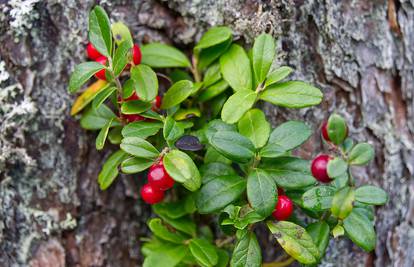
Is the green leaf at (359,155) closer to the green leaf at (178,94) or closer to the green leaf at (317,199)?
the green leaf at (317,199)

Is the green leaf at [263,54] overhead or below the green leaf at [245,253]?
overhead

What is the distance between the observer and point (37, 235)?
2721 mm

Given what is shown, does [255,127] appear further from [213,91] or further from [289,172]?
[213,91]

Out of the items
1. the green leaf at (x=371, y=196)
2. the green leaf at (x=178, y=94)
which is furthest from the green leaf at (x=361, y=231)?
the green leaf at (x=178, y=94)

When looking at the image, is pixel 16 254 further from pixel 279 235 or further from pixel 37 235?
pixel 279 235

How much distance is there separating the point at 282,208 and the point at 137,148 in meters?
0.64

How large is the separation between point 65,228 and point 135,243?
1.27ft

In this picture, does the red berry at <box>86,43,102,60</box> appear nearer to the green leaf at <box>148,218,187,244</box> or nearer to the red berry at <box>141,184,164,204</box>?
the red berry at <box>141,184,164,204</box>

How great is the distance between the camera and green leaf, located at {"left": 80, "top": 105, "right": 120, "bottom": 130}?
8.20 feet

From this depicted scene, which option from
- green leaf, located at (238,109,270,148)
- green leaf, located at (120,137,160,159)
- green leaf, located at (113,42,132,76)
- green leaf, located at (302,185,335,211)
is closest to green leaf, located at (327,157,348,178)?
green leaf, located at (302,185,335,211)

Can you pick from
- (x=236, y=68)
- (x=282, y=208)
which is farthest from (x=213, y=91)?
(x=282, y=208)

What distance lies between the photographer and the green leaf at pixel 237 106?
2123 millimetres

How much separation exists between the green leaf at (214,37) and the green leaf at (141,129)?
457mm

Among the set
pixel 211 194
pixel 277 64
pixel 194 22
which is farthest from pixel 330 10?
pixel 211 194
